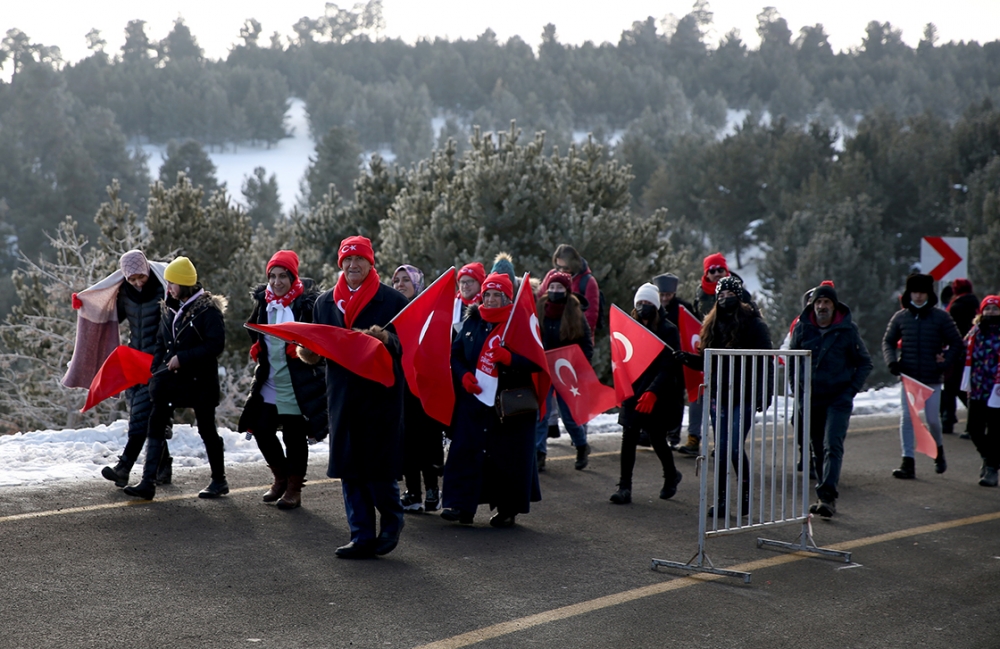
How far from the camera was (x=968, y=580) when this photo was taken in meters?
6.86

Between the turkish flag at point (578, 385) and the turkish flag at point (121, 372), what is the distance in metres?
3.28

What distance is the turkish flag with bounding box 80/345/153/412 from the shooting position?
28.5 ft

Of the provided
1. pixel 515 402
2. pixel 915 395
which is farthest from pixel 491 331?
pixel 915 395

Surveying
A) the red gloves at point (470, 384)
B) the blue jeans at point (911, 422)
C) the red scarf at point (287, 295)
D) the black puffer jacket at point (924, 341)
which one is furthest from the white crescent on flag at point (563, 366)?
the blue jeans at point (911, 422)

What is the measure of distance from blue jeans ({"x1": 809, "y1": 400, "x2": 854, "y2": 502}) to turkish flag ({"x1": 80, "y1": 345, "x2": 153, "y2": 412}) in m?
5.44

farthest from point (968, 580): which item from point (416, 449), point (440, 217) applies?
point (440, 217)

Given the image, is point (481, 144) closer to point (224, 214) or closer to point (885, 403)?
point (224, 214)

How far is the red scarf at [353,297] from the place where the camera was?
681 centimetres

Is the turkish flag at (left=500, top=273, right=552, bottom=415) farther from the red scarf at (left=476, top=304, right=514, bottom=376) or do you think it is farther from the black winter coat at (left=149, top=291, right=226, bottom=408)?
the black winter coat at (left=149, top=291, right=226, bottom=408)

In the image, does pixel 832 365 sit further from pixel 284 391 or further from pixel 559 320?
pixel 284 391

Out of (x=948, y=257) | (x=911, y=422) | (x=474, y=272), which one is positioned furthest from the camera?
(x=948, y=257)

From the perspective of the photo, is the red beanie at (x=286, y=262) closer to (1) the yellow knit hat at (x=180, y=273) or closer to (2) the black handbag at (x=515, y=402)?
(1) the yellow knit hat at (x=180, y=273)

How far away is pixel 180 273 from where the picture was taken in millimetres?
8398

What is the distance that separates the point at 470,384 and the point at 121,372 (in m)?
3.01
